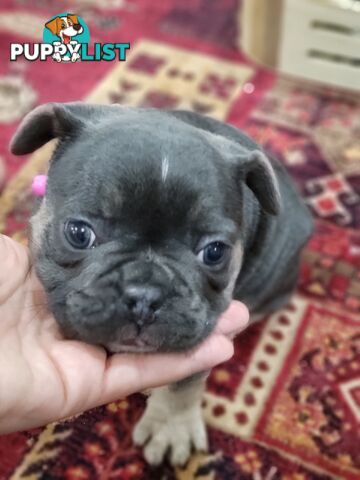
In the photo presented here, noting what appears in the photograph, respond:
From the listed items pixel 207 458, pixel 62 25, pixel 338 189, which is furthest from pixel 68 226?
pixel 338 189

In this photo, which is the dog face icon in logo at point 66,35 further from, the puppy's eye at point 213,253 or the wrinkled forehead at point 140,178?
the puppy's eye at point 213,253

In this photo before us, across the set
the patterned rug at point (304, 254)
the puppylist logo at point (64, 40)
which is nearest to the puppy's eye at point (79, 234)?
the patterned rug at point (304, 254)

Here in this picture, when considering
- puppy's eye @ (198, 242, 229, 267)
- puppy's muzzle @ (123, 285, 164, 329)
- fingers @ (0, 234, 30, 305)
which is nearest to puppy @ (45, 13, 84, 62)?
fingers @ (0, 234, 30, 305)

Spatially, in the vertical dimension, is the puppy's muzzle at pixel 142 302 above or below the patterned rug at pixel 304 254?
above

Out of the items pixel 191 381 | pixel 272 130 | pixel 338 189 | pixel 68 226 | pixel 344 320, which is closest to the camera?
pixel 68 226

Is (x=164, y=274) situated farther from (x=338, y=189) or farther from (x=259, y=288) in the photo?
(x=338, y=189)

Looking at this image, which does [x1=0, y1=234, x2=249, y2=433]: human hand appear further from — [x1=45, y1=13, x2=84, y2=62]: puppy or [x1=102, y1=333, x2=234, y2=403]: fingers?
[x1=45, y1=13, x2=84, y2=62]: puppy
